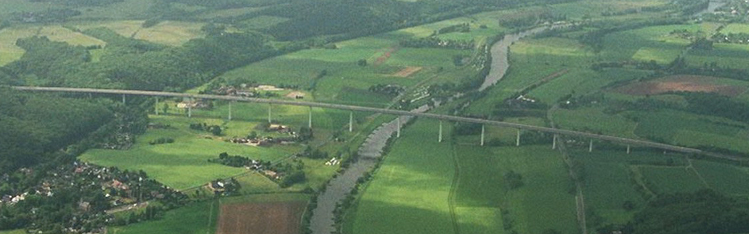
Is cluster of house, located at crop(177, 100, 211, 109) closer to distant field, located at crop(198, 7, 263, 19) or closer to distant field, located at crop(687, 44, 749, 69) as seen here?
distant field, located at crop(198, 7, 263, 19)

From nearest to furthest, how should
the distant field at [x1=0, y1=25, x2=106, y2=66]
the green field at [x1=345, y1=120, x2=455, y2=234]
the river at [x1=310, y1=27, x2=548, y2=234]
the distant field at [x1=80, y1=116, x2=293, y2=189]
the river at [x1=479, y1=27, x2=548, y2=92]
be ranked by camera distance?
the green field at [x1=345, y1=120, x2=455, y2=234] → the river at [x1=310, y1=27, x2=548, y2=234] → the distant field at [x1=80, y1=116, x2=293, y2=189] → the river at [x1=479, y1=27, x2=548, y2=92] → the distant field at [x1=0, y1=25, x2=106, y2=66]

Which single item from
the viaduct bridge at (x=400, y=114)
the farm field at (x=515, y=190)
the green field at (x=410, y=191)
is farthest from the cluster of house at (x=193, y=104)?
the farm field at (x=515, y=190)

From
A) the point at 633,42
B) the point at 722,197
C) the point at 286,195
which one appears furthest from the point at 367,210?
the point at 633,42

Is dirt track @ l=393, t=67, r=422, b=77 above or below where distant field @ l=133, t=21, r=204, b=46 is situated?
below

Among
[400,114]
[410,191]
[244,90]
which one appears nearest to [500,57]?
[244,90]

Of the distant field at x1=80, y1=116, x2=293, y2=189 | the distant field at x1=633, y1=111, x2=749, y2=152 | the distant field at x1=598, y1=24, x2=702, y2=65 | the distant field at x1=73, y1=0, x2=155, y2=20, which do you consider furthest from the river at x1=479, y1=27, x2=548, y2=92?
the distant field at x1=73, y1=0, x2=155, y2=20

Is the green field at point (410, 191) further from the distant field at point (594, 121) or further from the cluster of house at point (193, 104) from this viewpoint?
the cluster of house at point (193, 104)
